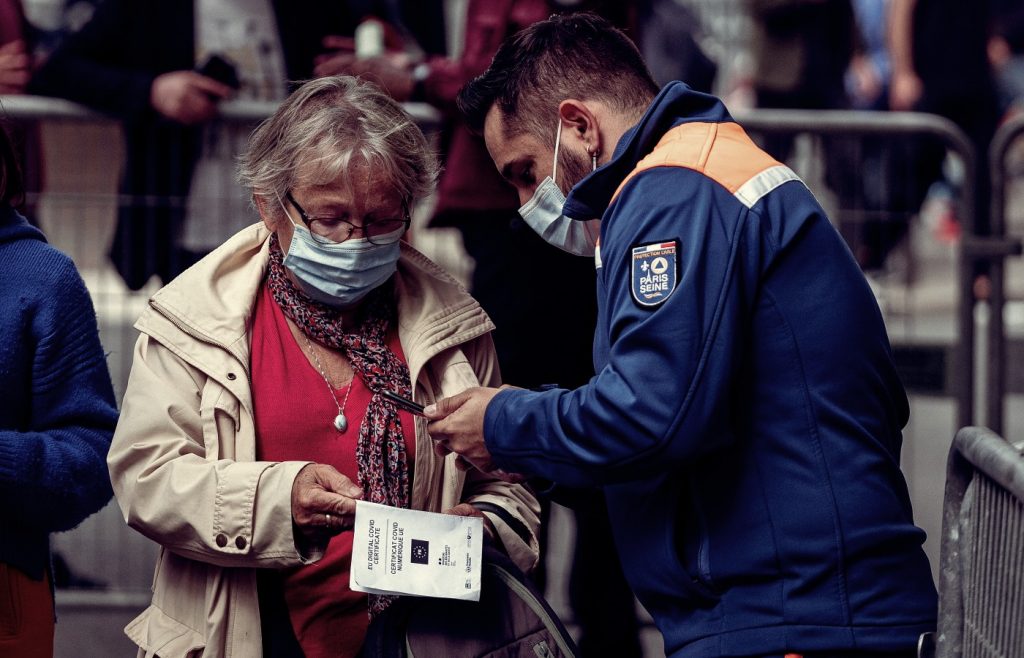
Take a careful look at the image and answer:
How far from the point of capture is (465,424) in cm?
262

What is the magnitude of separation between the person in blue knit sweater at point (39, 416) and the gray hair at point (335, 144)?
0.44 meters

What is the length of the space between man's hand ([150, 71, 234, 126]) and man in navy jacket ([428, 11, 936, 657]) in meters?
2.48

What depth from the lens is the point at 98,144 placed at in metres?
5.01

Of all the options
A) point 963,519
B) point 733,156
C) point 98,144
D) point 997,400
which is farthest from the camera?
point 997,400

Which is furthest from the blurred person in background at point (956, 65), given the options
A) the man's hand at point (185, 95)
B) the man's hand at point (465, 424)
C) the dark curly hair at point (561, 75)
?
the man's hand at point (465, 424)


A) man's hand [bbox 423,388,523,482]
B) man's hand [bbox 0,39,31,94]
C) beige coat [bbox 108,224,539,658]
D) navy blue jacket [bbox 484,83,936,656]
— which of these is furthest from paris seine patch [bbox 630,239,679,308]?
man's hand [bbox 0,39,31,94]

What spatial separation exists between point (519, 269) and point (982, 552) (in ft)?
6.46

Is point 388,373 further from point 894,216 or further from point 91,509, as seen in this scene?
point 894,216

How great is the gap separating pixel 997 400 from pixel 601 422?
11.1 feet

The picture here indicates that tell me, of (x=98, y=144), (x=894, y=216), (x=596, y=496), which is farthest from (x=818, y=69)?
(x=596, y=496)

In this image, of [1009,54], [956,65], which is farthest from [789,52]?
[1009,54]

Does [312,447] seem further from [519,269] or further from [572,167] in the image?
[519,269]

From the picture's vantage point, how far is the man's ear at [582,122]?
8.94 ft

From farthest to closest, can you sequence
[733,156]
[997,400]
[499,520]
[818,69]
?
[818,69], [997,400], [499,520], [733,156]
